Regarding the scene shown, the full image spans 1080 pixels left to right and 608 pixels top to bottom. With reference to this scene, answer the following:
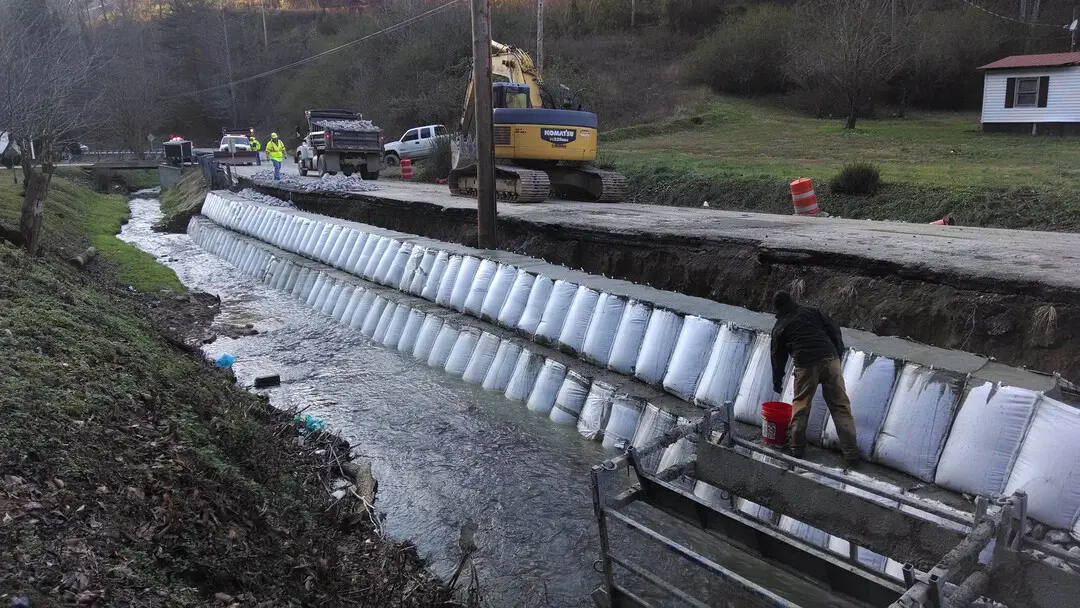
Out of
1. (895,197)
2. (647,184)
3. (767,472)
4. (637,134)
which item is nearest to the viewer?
(767,472)

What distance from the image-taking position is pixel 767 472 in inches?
156

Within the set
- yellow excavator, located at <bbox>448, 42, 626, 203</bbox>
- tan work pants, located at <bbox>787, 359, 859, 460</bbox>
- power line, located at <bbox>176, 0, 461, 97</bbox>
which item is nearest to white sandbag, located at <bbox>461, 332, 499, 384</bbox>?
tan work pants, located at <bbox>787, 359, 859, 460</bbox>

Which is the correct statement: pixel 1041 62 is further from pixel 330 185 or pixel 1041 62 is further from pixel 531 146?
pixel 330 185

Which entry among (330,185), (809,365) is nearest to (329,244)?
(330,185)

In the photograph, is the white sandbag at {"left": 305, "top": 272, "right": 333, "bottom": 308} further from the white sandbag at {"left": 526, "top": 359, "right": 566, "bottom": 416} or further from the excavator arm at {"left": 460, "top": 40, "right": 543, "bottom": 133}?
the white sandbag at {"left": 526, "top": 359, "right": 566, "bottom": 416}

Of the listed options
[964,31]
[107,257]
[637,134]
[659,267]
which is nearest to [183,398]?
[659,267]

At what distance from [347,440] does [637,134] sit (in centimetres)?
2277

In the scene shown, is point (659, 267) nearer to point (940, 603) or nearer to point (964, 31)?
point (940, 603)

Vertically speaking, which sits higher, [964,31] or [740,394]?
[964,31]

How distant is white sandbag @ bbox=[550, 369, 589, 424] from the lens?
7117mm

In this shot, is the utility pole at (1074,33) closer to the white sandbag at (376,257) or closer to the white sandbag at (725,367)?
the white sandbag at (376,257)

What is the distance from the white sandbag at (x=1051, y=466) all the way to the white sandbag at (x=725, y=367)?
210cm

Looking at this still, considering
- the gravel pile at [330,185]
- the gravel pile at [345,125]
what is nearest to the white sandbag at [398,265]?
the gravel pile at [330,185]

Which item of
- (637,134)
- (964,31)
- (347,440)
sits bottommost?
(347,440)
